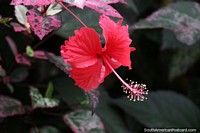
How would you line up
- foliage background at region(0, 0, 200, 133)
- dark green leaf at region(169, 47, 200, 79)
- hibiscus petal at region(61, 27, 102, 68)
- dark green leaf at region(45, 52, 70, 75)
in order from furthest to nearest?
dark green leaf at region(169, 47, 200, 79) < foliage background at region(0, 0, 200, 133) < dark green leaf at region(45, 52, 70, 75) < hibiscus petal at region(61, 27, 102, 68)

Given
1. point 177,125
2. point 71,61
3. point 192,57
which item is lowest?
point 177,125

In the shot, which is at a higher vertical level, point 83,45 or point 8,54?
point 83,45

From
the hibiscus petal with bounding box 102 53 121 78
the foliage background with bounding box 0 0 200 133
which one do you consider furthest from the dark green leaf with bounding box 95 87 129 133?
the hibiscus petal with bounding box 102 53 121 78

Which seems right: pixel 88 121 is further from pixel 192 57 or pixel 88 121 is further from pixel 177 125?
pixel 192 57

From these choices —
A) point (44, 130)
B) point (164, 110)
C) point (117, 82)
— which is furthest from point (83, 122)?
point (117, 82)

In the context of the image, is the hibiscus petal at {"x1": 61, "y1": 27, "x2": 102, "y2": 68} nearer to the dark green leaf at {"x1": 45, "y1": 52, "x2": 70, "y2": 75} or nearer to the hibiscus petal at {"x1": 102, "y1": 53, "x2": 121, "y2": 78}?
the hibiscus petal at {"x1": 102, "y1": 53, "x2": 121, "y2": 78}

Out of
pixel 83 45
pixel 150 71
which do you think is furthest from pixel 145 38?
pixel 83 45

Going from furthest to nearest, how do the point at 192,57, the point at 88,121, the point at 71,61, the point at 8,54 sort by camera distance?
1. the point at 192,57
2. the point at 8,54
3. the point at 88,121
4. the point at 71,61
